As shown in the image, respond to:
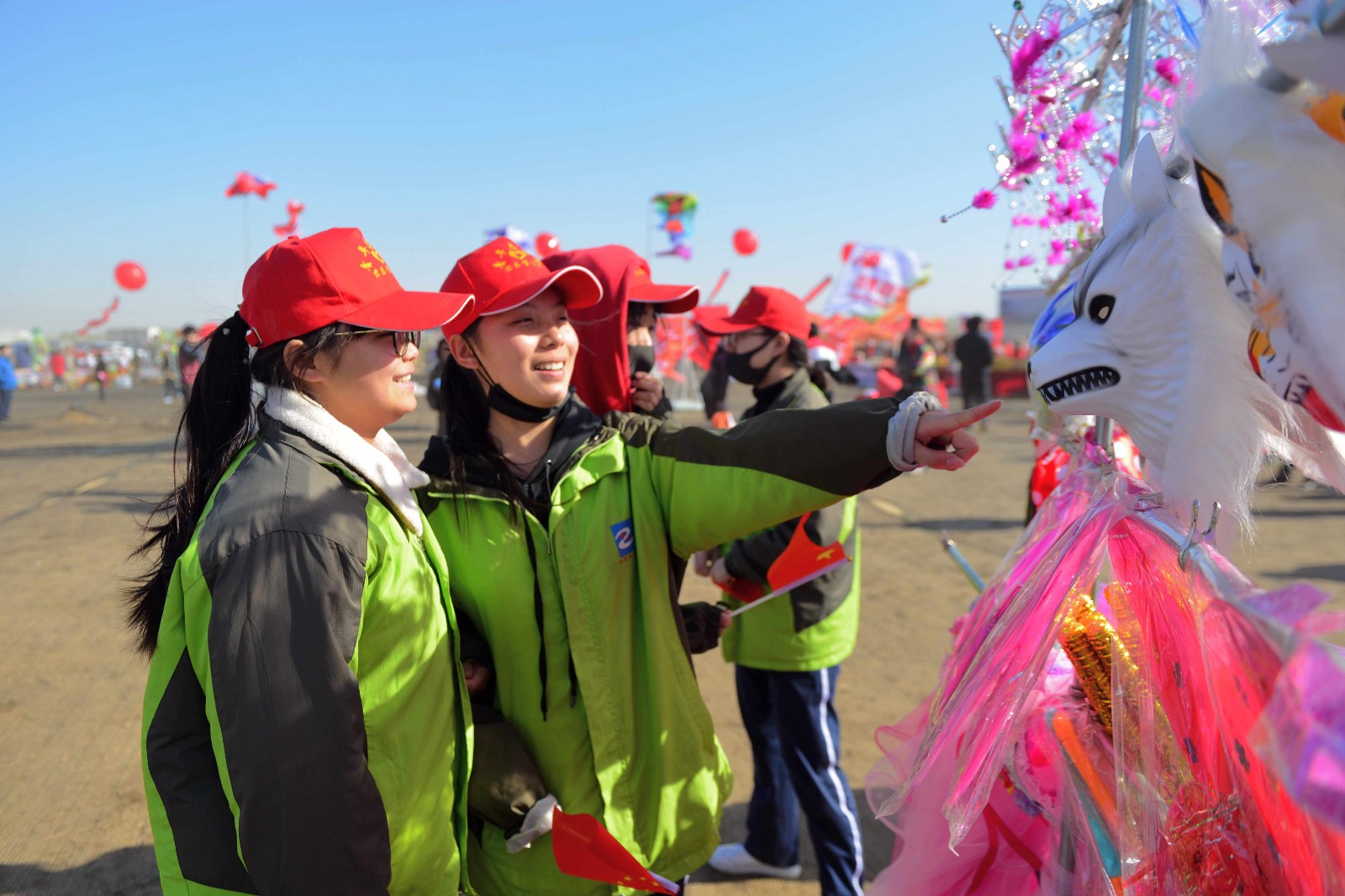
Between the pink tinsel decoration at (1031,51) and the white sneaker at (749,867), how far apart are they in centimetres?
247

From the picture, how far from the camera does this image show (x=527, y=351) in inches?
72.8

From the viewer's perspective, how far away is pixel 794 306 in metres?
3.12

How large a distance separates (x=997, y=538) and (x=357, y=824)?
644 cm

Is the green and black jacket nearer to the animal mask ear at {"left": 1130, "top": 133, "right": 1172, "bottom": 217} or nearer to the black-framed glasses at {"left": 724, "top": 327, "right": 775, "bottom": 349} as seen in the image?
the black-framed glasses at {"left": 724, "top": 327, "right": 775, "bottom": 349}

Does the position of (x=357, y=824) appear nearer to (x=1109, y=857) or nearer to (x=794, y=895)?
(x=1109, y=857)

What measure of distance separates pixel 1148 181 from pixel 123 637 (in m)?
5.48

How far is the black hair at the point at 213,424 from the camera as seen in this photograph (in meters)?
1.50

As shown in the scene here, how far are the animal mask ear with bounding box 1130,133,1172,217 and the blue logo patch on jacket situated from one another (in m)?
1.06

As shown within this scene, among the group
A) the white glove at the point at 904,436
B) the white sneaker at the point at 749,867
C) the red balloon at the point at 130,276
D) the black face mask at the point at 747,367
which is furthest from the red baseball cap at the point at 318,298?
the red balloon at the point at 130,276

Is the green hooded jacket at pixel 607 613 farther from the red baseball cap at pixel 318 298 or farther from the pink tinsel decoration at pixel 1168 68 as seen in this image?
the pink tinsel decoration at pixel 1168 68

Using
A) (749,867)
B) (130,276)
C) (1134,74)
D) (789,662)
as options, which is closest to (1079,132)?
(1134,74)

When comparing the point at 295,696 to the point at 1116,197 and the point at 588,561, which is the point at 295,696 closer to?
the point at 588,561

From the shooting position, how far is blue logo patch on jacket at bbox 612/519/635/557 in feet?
5.72

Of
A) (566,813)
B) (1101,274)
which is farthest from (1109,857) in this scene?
(566,813)
